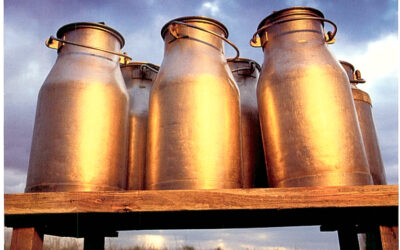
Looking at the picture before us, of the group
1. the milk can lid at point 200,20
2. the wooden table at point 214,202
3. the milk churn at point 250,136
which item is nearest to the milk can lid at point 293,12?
the milk can lid at point 200,20

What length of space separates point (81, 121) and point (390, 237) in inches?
27.2

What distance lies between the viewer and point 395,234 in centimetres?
58

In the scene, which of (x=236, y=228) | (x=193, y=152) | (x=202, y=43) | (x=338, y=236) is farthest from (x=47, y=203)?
(x=338, y=236)

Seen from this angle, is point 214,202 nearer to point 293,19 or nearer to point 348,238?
point 293,19

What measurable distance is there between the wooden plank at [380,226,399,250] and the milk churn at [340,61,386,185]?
50 centimetres

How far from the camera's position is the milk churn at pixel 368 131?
107 centimetres

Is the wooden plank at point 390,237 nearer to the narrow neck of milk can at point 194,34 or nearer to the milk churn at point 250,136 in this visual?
the milk churn at point 250,136

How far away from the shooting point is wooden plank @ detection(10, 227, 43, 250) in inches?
24.6

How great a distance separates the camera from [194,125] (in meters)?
0.78

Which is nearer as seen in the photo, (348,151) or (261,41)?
(348,151)

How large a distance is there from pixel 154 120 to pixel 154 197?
291mm

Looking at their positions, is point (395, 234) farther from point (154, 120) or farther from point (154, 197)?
point (154, 120)

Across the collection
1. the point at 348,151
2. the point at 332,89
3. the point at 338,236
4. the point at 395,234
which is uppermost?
the point at 332,89

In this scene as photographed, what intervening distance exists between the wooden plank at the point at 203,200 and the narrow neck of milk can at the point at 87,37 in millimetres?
496
